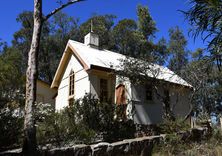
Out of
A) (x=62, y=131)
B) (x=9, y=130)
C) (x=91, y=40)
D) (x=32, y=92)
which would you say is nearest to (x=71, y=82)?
(x=91, y=40)

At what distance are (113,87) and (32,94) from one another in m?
9.82

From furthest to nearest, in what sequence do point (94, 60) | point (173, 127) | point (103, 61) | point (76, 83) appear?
point (76, 83), point (103, 61), point (94, 60), point (173, 127)

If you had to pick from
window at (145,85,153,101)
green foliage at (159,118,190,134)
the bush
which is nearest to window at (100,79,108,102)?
window at (145,85,153,101)

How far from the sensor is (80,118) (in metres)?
13.4

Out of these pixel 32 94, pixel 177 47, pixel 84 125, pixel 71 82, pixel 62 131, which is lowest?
pixel 62 131

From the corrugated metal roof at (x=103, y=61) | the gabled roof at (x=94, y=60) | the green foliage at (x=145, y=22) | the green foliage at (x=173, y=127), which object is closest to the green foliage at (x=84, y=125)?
the green foliage at (x=173, y=127)

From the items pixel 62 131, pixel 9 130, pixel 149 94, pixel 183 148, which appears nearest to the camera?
pixel 183 148

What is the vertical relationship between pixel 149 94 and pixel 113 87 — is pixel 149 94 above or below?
below

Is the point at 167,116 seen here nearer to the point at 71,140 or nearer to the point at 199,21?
the point at 71,140

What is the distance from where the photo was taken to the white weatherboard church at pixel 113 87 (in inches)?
708

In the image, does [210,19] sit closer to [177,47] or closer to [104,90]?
[104,90]

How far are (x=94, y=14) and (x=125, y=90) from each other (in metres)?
25.7

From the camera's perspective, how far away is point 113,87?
754 inches

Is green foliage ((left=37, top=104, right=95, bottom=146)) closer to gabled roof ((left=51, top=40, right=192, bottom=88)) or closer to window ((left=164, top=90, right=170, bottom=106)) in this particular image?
gabled roof ((left=51, top=40, right=192, bottom=88))
